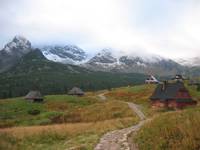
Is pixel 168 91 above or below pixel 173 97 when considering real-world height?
above

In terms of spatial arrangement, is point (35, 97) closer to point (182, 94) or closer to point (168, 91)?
point (168, 91)

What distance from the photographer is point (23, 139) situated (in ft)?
89.4

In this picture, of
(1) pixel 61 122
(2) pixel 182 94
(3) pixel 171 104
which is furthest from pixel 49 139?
(2) pixel 182 94

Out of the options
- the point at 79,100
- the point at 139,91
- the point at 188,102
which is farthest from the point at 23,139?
the point at 139,91

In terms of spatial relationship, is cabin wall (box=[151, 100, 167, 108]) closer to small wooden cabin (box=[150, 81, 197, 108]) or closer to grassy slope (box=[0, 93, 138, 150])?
small wooden cabin (box=[150, 81, 197, 108])

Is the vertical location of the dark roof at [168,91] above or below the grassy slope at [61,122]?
above

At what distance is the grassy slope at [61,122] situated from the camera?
25.5 metres

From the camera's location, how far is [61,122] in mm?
72812

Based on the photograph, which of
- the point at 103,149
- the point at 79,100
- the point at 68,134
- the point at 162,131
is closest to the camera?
the point at 162,131

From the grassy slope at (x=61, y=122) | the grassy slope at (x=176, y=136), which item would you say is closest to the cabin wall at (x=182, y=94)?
the grassy slope at (x=61, y=122)

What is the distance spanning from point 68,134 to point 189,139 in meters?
15.1

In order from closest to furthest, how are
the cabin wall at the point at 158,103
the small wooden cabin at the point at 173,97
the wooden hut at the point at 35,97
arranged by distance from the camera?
the small wooden cabin at the point at 173,97 < the cabin wall at the point at 158,103 < the wooden hut at the point at 35,97

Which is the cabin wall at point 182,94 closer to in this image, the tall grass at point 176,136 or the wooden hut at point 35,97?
the wooden hut at point 35,97

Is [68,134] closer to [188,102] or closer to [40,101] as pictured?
[188,102]
